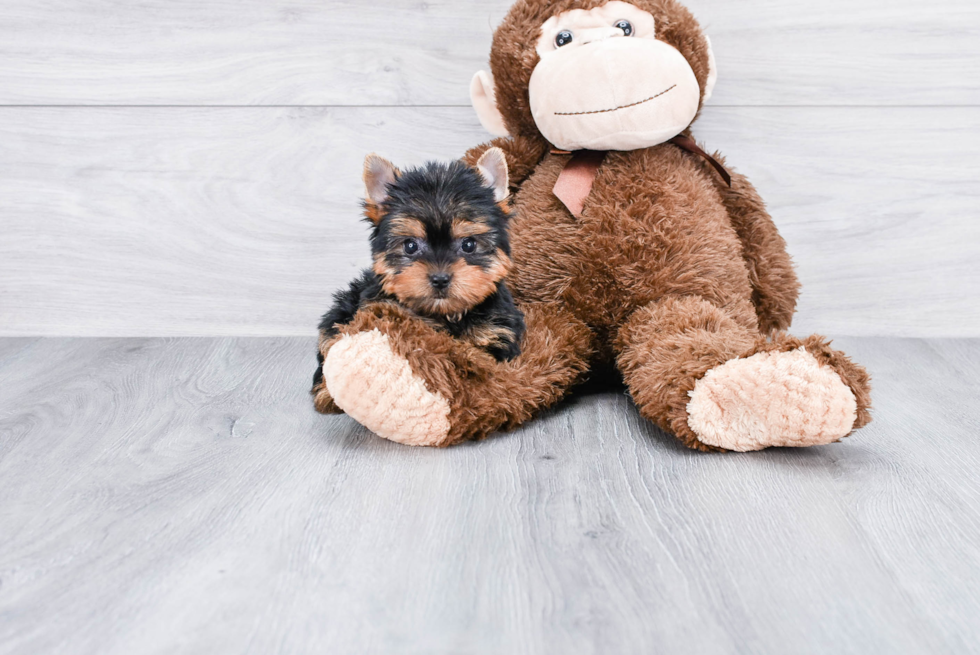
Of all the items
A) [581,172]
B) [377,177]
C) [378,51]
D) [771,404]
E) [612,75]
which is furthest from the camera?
[378,51]

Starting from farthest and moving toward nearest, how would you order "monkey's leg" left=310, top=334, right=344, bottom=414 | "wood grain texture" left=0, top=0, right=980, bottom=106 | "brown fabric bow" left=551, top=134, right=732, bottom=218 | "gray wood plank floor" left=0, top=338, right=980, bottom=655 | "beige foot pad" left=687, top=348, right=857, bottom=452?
"wood grain texture" left=0, top=0, right=980, bottom=106, "brown fabric bow" left=551, top=134, right=732, bottom=218, "monkey's leg" left=310, top=334, right=344, bottom=414, "beige foot pad" left=687, top=348, right=857, bottom=452, "gray wood plank floor" left=0, top=338, right=980, bottom=655

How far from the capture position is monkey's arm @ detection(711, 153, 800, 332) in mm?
1510

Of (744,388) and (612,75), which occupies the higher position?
(612,75)

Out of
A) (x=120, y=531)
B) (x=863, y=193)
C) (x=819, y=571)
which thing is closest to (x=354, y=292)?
(x=120, y=531)

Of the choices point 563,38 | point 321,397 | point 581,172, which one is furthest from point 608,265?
point 321,397

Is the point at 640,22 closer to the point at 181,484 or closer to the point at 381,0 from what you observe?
the point at 381,0

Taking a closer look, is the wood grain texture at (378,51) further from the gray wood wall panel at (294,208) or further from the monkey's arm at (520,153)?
the monkey's arm at (520,153)

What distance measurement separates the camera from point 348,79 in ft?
5.78

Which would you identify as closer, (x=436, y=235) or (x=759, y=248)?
(x=436, y=235)

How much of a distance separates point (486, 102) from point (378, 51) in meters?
0.36

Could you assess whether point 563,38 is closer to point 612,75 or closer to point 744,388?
point 612,75

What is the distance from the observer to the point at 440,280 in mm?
1108

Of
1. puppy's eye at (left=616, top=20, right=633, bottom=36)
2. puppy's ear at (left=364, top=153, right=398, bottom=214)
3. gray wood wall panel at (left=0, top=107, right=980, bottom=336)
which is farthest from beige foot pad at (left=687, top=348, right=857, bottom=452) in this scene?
gray wood wall panel at (left=0, top=107, right=980, bottom=336)

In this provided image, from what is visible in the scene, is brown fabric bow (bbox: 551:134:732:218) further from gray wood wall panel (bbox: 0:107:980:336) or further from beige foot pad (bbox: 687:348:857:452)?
beige foot pad (bbox: 687:348:857:452)
